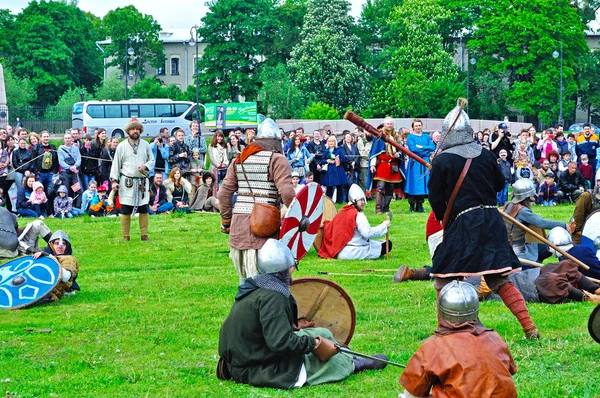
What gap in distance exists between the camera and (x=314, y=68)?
195 feet

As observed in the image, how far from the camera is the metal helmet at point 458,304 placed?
5.19 metres

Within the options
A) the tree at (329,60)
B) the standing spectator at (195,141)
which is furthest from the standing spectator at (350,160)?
the tree at (329,60)

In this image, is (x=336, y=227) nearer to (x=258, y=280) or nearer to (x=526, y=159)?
(x=258, y=280)

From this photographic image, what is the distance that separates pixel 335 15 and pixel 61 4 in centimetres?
2731

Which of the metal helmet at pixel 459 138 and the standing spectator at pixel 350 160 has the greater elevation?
the metal helmet at pixel 459 138

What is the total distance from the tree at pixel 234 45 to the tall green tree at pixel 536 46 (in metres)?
15.1

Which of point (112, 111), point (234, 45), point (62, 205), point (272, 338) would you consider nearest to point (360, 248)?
point (272, 338)

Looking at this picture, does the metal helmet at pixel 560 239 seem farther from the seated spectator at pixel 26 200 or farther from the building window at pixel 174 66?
the building window at pixel 174 66

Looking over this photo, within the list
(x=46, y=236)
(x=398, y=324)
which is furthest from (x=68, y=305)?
(x=398, y=324)

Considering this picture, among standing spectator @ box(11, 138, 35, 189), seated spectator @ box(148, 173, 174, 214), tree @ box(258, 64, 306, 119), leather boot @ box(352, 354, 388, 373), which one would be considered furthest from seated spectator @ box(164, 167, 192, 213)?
tree @ box(258, 64, 306, 119)

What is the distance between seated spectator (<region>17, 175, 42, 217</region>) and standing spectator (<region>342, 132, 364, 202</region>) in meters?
6.67

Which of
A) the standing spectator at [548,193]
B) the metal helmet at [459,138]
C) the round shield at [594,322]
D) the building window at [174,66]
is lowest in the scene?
the standing spectator at [548,193]

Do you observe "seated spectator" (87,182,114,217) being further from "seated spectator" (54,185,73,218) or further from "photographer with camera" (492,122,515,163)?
"photographer with camera" (492,122,515,163)

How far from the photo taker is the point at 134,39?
82000 mm
